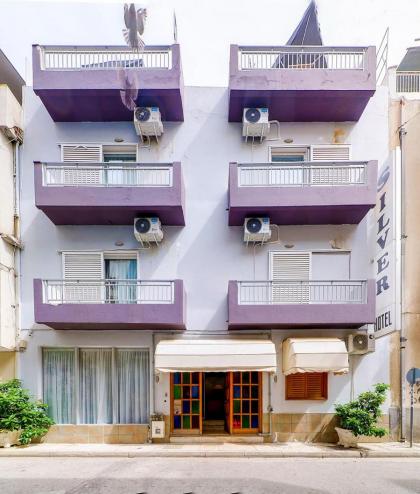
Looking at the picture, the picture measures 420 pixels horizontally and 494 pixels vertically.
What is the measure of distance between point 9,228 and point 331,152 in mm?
10035

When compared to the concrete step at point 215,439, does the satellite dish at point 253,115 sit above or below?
above

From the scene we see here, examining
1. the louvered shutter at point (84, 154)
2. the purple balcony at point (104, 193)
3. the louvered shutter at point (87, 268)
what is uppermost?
the louvered shutter at point (84, 154)

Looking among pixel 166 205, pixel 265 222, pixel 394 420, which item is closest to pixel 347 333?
pixel 394 420

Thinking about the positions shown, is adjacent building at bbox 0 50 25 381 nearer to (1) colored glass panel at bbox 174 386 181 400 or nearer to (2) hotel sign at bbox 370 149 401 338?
(1) colored glass panel at bbox 174 386 181 400

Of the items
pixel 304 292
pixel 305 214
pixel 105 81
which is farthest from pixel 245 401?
pixel 105 81

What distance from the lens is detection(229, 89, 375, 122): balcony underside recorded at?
10102 millimetres

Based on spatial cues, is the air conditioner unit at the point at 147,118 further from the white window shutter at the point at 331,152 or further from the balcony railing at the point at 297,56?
the white window shutter at the point at 331,152

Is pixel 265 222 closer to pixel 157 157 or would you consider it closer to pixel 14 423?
pixel 157 157

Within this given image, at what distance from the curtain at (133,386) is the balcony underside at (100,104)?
7179 millimetres

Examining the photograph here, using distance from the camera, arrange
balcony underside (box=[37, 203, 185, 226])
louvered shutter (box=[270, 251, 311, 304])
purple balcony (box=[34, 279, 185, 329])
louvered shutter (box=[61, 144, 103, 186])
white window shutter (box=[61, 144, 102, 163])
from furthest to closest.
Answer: white window shutter (box=[61, 144, 102, 163]), louvered shutter (box=[61, 144, 103, 186]), louvered shutter (box=[270, 251, 311, 304]), balcony underside (box=[37, 203, 185, 226]), purple balcony (box=[34, 279, 185, 329])

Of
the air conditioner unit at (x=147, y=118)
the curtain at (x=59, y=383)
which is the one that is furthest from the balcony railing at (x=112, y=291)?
the air conditioner unit at (x=147, y=118)

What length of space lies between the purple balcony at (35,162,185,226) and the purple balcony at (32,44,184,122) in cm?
183

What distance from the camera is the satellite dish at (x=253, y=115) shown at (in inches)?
405

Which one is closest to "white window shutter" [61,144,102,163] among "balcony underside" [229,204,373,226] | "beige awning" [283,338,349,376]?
"balcony underside" [229,204,373,226]
